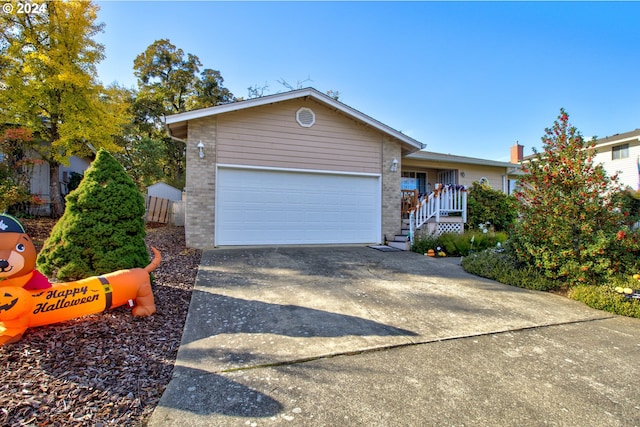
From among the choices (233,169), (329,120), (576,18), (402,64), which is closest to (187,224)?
(233,169)

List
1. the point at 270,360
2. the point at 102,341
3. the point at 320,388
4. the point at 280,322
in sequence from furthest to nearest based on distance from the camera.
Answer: the point at 280,322 < the point at 102,341 < the point at 270,360 < the point at 320,388

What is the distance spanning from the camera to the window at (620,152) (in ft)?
54.1

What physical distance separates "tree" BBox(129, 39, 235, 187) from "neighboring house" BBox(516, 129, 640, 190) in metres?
20.5

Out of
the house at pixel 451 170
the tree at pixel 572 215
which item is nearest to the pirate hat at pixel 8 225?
the tree at pixel 572 215

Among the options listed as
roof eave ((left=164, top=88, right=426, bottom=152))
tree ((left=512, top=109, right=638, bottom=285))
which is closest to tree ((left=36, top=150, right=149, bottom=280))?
roof eave ((left=164, top=88, right=426, bottom=152))

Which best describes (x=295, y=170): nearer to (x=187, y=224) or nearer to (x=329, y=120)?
(x=329, y=120)

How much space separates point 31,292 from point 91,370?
989 mm

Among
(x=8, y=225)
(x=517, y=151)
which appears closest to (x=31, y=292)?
(x=8, y=225)

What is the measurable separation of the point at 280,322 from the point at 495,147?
884 inches

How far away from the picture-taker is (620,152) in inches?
662

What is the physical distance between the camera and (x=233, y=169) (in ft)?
26.6

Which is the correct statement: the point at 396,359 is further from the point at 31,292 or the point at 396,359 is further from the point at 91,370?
the point at 31,292

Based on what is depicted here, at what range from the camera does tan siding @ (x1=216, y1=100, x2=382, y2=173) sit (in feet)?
26.6

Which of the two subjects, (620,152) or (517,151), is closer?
(620,152)
